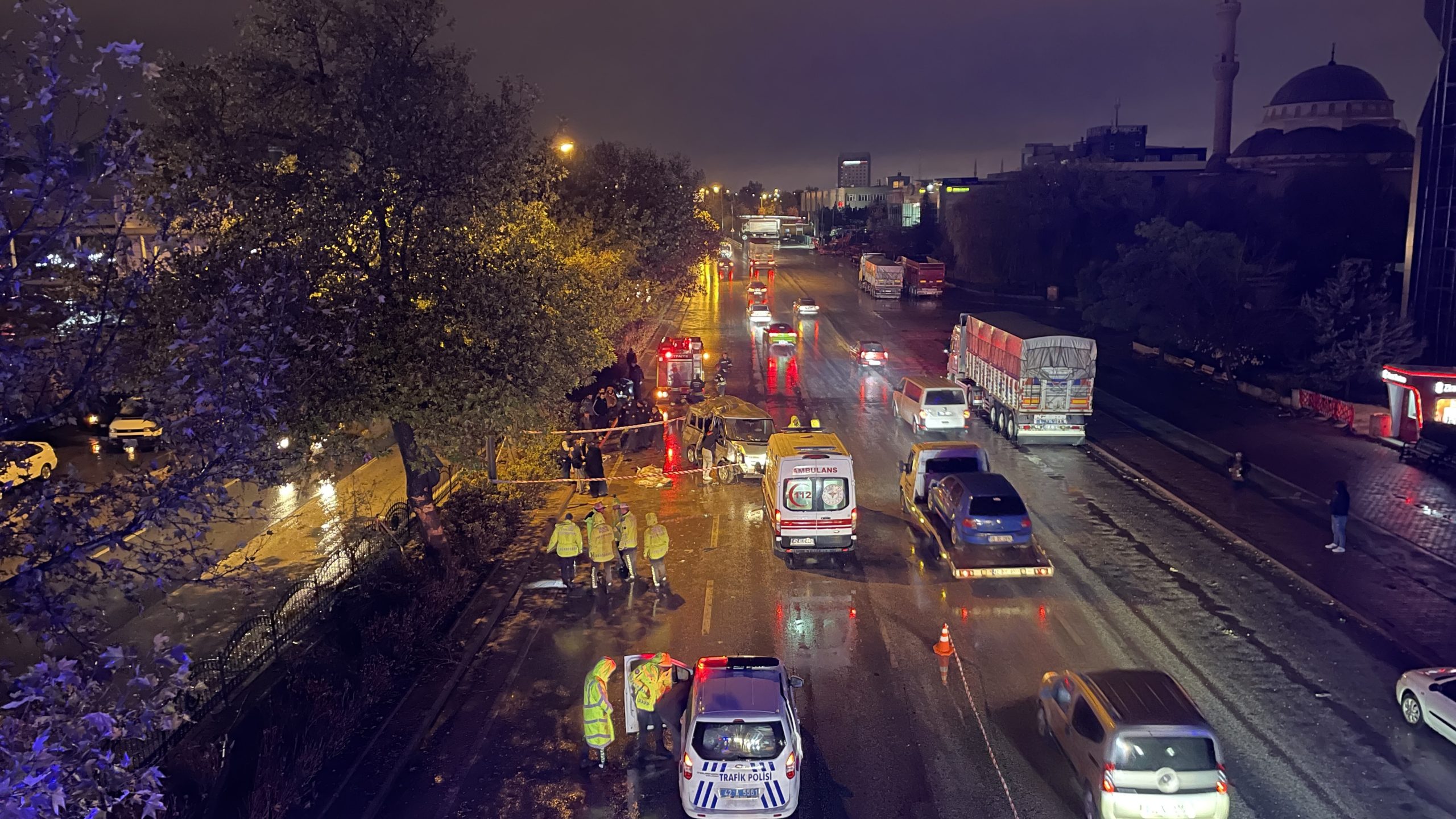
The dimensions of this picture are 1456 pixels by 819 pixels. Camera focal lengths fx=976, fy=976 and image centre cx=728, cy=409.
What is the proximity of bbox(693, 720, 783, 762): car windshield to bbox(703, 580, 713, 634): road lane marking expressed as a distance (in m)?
5.72

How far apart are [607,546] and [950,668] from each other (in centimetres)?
640

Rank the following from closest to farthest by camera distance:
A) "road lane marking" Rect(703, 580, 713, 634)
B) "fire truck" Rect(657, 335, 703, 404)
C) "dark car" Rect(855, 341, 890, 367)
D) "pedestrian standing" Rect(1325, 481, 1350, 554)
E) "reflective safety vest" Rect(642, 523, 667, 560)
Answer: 1. "road lane marking" Rect(703, 580, 713, 634)
2. "reflective safety vest" Rect(642, 523, 667, 560)
3. "pedestrian standing" Rect(1325, 481, 1350, 554)
4. "fire truck" Rect(657, 335, 703, 404)
5. "dark car" Rect(855, 341, 890, 367)

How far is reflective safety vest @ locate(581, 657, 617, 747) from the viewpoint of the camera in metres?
11.5

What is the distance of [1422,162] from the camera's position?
131 feet

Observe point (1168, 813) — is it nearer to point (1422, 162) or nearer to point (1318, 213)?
point (1422, 162)

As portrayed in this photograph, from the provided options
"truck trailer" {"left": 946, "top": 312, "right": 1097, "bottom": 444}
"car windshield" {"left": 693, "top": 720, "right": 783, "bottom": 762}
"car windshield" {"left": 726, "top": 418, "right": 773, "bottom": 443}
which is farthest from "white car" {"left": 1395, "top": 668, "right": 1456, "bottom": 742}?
"truck trailer" {"left": 946, "top": 312, "right": 1097, "bottom": 444}

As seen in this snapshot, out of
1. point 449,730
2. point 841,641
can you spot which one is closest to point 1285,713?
point 841,641

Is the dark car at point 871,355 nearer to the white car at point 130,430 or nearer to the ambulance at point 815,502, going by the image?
the ambulance at point 815,502

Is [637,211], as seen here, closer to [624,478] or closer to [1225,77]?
[624,478]

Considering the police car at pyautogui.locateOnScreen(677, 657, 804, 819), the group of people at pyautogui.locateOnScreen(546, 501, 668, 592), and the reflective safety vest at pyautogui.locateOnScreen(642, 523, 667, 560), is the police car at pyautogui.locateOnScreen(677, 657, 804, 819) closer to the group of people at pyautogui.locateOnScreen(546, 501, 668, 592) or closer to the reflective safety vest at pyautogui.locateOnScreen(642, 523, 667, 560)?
the reflective safety vest at pyautogui.locateOnScreen(642, 523, 667, 560)

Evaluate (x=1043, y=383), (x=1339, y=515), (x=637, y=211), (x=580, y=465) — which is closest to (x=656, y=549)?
Answer: (x=580, y=465)

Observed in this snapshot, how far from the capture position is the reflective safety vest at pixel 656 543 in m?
17.4

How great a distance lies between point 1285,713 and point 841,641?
6.25 metres

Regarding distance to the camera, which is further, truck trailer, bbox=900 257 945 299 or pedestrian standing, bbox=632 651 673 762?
truck trailer, bbox=900 257 945 299
